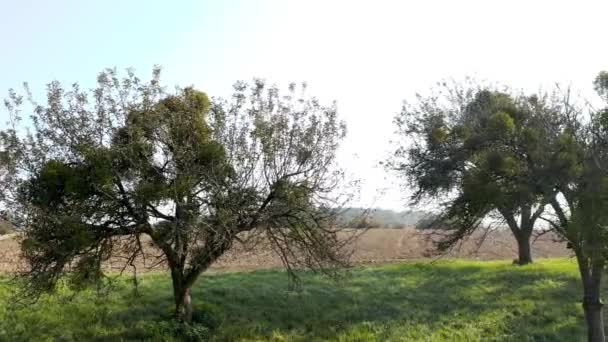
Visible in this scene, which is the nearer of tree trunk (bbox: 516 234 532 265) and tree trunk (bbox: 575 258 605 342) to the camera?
tree trunk (bbox: 575 258 605 342)

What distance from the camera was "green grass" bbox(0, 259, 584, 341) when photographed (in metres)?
16.1

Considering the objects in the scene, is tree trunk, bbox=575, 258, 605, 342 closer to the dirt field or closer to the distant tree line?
the distant tree line

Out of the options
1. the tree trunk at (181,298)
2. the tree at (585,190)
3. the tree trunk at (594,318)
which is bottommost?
the tree trunk at (594,318)

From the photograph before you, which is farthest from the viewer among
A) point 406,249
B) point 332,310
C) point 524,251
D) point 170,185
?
point 406,249

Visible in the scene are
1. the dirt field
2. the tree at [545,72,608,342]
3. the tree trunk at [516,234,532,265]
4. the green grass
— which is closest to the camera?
the tree at [545,72,608,342]

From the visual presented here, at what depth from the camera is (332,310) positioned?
2012 cm

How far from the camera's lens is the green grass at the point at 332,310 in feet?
52.7

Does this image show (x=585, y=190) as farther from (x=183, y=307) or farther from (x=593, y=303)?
(x=183, y=307)

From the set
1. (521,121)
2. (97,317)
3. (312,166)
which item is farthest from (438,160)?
(97,317)

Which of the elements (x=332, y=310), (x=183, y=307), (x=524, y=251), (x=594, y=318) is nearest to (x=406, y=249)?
(x=524, y=251)

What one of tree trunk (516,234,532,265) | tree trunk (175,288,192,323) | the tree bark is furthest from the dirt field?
the tree bark

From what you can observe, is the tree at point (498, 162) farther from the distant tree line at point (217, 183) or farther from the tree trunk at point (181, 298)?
the tree trunk at point (181, 298)

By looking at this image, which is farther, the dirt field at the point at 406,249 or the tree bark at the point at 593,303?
the dirt field at the point at 406,249

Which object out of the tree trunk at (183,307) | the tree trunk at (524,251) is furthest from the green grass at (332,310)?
the tree trunk at (524,251)
